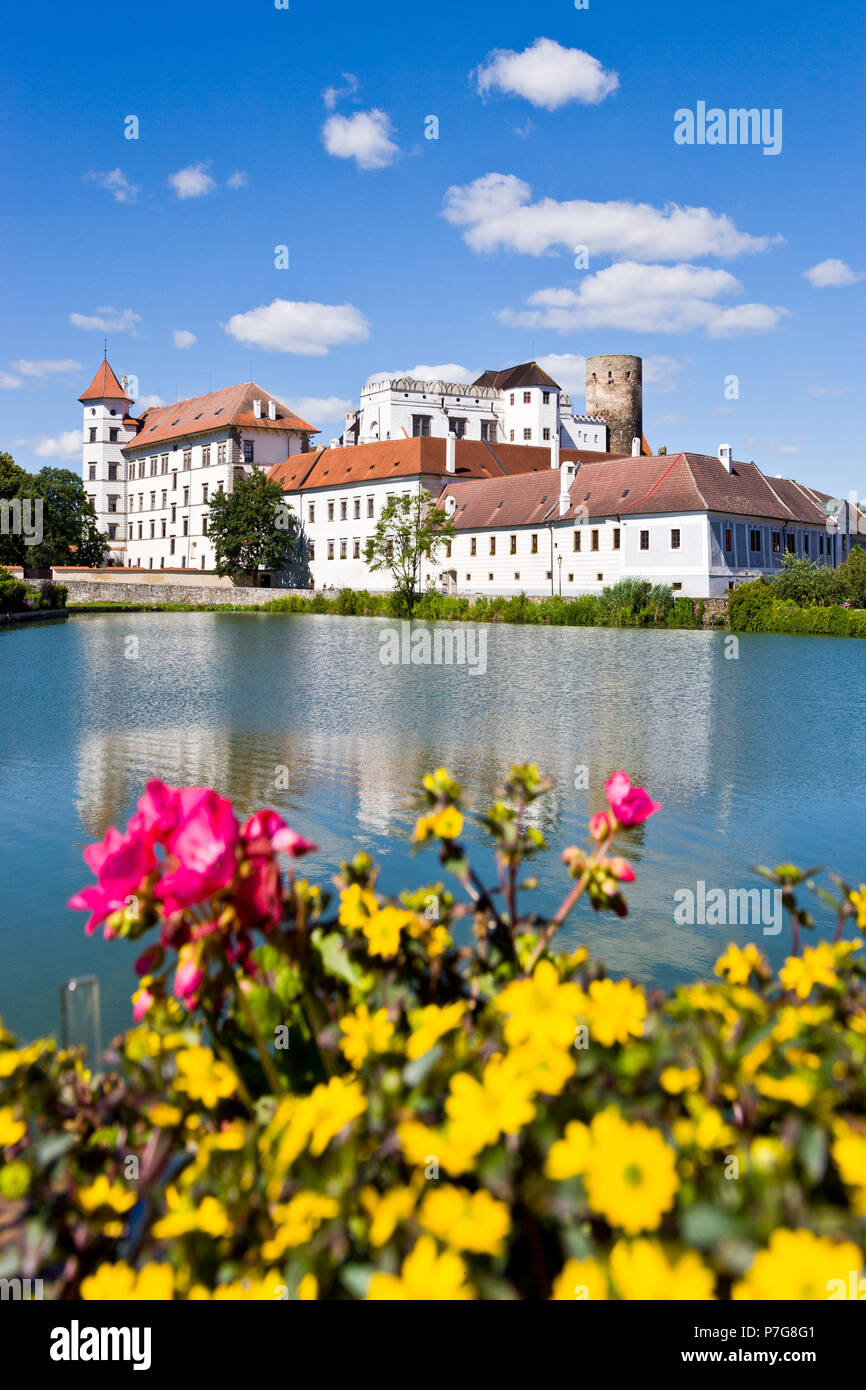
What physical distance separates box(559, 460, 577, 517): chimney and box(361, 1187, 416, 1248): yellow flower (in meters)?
65.3

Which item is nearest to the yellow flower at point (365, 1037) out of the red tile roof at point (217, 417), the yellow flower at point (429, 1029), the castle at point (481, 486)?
the yellow flower at point (429, 1029)

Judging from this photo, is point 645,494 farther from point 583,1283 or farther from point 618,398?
point 583,1283

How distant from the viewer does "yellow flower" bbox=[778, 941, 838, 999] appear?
2090 millimetres

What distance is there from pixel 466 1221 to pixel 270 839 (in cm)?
82

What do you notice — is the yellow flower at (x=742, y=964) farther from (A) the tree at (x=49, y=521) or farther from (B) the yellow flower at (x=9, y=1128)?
(A) the tree at (x=49, y=521)

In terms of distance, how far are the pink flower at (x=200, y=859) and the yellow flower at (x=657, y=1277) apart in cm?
89

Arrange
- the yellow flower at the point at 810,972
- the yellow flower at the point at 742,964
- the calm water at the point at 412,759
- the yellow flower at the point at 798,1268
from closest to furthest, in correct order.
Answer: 1. the yellow flower at the point at 798,1268
2. the yellow flower at the point at 810,972
3. the yellow flower at the point at 742,964
4. the calm water at the point at 412,759

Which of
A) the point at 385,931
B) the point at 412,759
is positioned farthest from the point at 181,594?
the point at 385,931

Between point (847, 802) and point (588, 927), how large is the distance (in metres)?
5.22

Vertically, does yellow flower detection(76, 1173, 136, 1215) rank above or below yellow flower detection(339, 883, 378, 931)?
below

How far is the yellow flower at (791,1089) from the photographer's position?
1.52m

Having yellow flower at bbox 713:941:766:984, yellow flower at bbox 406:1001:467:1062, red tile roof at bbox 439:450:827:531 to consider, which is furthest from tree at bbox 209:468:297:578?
yellow flower at bbox 406:1001:467:1062

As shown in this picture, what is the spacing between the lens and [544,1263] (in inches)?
58.7

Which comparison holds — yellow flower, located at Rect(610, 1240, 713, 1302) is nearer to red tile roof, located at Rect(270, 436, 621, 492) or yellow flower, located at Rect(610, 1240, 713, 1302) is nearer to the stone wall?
the stone wall
